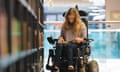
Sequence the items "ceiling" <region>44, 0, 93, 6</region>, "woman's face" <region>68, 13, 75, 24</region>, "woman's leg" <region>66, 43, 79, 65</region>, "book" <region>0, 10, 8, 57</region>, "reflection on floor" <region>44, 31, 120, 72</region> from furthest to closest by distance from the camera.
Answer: "ceiling" <region>44, 0, 93, 6</region>
"reflection on floor" <region>44, 31, 120, 72</region>
"woman's face" <region>68, 13, 75, 24</region>
"woman's leg" <region>66, 43, 79, 65</region>
"book" <region>0, 10, 8, 57</region>

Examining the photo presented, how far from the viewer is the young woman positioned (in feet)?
11.7

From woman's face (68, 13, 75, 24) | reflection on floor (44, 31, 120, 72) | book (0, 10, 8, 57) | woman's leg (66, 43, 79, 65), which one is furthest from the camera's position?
reflection on floor (44, 31, 120, 72)

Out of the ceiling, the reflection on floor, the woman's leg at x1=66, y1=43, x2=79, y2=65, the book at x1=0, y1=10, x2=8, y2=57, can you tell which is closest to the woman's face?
the woman's leg at x1=66, y1=43, x2=79, y2=65

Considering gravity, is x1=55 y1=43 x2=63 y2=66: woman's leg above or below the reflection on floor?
above

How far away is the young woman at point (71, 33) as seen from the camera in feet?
11.7

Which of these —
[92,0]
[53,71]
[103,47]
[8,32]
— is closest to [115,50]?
[103,47]

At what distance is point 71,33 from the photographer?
398 centimetres

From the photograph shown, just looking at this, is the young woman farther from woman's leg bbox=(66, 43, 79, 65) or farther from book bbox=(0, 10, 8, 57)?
book bbox=(0, 10, 8, 57)

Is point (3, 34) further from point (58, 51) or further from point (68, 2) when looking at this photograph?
point (68, 2)

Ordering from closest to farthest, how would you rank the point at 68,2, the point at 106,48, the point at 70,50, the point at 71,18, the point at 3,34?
the point at 3,34
the point at 70,50
the point at 71,18
the point at 106,48
the point at 68,2

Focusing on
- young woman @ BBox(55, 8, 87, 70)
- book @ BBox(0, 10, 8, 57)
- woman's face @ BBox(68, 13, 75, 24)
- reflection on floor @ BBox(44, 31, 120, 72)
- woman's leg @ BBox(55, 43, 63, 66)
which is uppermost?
book @ BBox(0, 10, 8, 57)

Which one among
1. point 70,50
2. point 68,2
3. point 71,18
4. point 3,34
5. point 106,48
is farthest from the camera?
point 68,2

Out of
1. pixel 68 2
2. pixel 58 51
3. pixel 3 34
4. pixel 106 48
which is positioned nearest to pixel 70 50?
pixel 58 51

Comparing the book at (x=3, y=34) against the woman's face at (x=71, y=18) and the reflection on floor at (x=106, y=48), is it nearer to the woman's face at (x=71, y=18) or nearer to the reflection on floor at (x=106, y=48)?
the woman's face at (x=71, y=18)
